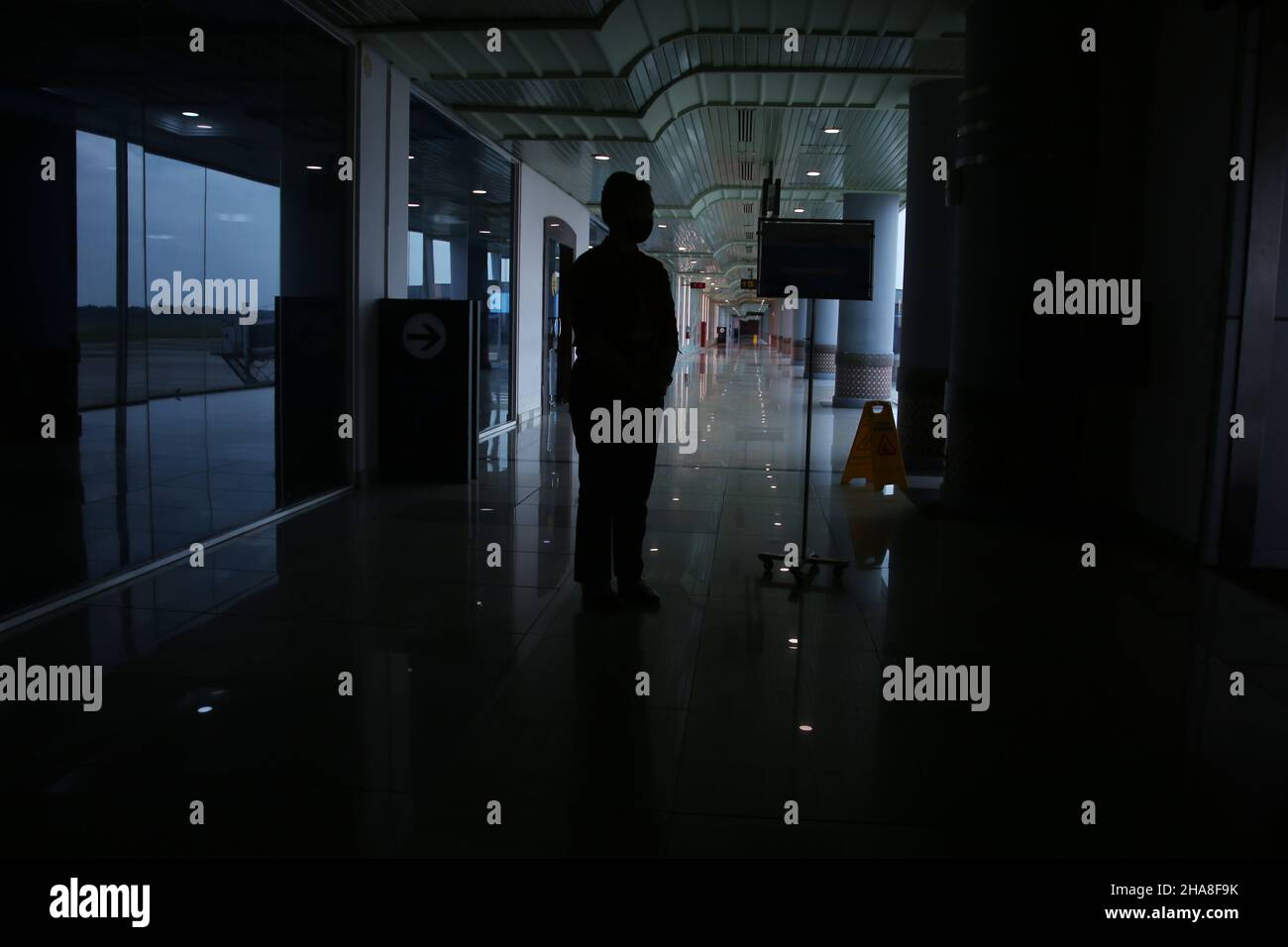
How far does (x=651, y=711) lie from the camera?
3.25 meters

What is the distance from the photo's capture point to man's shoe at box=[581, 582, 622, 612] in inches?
171

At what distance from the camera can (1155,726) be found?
3.21m

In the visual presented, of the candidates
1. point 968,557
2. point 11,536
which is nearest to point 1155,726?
point 968,557

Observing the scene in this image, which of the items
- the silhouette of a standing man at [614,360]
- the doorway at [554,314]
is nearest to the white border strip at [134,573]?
the silhouette of a standing man at [614,360]

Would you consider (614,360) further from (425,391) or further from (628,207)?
(425,391)

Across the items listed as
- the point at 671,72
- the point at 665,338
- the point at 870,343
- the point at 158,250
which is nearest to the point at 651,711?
the point at 665,338

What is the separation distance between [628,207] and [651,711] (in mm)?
2028

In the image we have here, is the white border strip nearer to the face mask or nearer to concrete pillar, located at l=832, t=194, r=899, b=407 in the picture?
the face mask

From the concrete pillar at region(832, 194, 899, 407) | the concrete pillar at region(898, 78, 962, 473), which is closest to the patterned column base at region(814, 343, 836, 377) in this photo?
the concrete pillar at region(832, 194, 899, 407)

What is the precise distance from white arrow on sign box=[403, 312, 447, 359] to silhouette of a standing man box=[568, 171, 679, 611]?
3.46m

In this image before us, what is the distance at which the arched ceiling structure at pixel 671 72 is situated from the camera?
6938mm

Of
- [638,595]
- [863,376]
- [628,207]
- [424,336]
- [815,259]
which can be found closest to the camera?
[628,207]

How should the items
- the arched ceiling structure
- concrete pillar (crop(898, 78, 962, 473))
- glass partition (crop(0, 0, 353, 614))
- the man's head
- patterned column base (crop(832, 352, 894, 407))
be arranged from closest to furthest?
1. the man's head
2. glass partition (crop(0, 0, 353, 614))
3. the arched ceiling structure
4. concrete pillar (crop(898, 78, 962, 473))
5. patterned column base (crop(832, 352, 894, 407))
